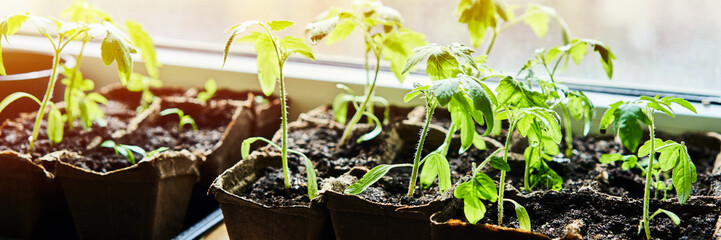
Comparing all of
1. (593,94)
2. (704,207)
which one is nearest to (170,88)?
(593,94)

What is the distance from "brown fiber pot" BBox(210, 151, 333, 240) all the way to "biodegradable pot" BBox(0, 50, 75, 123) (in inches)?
25.7

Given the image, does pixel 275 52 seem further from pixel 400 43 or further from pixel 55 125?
pixel 55 125

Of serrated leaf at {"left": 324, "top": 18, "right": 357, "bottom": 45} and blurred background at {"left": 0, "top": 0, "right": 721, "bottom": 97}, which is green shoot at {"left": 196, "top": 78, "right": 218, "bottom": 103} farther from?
serrated leaf at {"left": 324, "top": 18, "right": 357, "bottom": 45}

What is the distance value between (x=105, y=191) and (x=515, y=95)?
747mm

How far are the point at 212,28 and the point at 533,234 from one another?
4.33 feet

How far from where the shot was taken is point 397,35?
122cm

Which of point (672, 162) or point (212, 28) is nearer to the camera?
point (672, 162)

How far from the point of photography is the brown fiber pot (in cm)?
99

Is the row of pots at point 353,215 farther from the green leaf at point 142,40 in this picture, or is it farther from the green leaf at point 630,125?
the green leaf at point 142,40

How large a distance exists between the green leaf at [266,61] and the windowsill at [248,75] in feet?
1.79

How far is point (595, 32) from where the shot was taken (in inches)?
59.9

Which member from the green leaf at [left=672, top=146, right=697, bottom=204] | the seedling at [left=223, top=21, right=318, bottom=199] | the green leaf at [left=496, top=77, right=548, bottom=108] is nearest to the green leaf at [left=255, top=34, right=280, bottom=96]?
the seedling at [left=223, top=21, right=318, bottom=199]

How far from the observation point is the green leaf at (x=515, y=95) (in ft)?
2.85

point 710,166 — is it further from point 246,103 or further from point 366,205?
point 246,103
